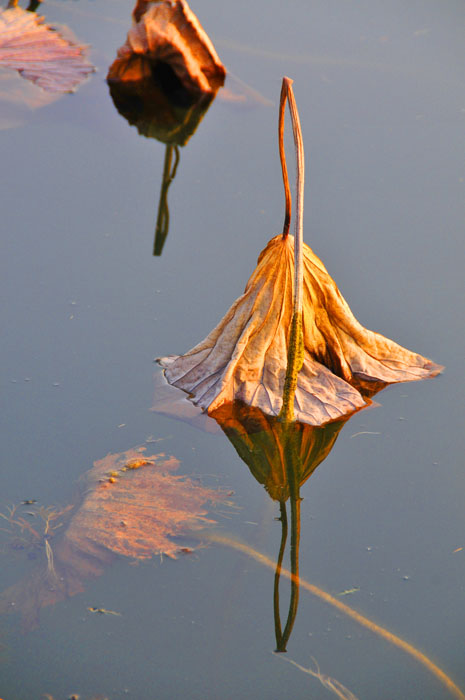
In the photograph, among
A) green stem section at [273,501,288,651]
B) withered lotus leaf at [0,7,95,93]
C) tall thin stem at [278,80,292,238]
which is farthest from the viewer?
withered lotus leaf at [0,7,95,93]

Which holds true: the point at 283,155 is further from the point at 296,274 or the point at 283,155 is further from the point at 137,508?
the point at 137,508

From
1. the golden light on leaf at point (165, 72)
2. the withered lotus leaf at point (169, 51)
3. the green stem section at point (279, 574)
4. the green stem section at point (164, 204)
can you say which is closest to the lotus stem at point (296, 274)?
the green stem section at point (279, 574)

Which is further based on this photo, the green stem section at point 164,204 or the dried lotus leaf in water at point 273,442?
the green stem section at point 164,204

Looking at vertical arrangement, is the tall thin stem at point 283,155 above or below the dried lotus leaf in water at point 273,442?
above

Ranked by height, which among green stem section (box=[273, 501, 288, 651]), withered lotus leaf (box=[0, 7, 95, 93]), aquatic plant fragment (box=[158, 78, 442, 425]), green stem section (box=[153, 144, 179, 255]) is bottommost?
green stem section (box=[273, 501, 288, 651])

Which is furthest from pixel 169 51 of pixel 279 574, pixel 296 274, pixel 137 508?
pixel 279 574

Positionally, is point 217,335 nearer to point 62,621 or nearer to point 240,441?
point 240,441

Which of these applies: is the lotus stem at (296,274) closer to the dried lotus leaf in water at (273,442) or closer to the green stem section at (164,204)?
the dried lotus leaf in water at (273,442)

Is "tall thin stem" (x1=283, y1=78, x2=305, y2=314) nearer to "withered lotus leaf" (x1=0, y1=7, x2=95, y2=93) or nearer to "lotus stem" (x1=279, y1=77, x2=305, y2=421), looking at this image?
"lotus stem" (x1=279, y1=77, x2=305, y2=421)

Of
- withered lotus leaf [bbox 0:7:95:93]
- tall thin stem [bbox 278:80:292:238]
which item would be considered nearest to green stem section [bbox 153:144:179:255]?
withered lotus leaf [bbox 0:7:95:93]
